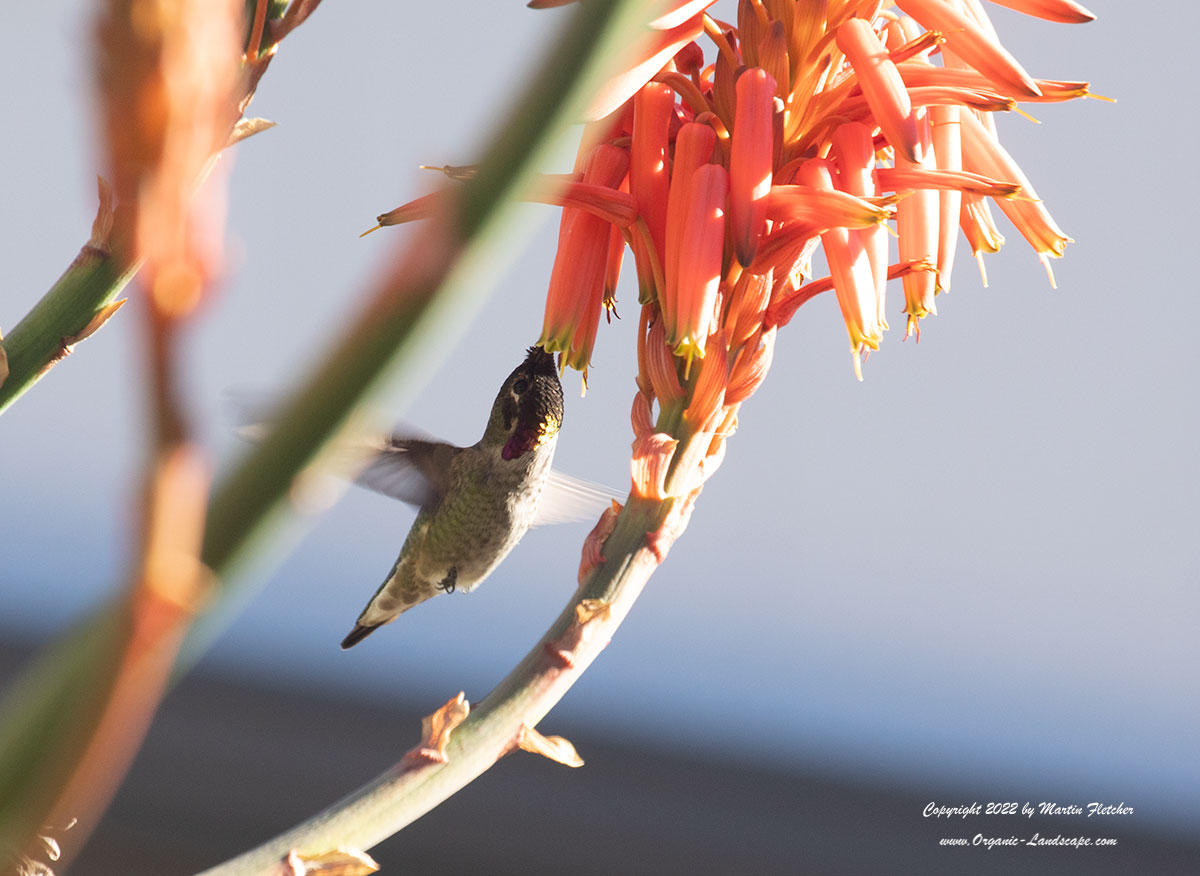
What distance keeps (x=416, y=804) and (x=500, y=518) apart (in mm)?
560

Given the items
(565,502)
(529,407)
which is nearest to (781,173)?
(529,407)

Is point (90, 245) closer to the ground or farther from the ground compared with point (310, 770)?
closer to the ground

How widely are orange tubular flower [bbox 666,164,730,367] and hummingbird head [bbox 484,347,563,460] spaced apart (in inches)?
12.5

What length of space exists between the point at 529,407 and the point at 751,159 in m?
0.42

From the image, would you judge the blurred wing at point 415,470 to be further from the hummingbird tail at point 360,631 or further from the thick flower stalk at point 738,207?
the thick flower stalk at point 738,207

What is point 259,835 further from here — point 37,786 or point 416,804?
point 37,786

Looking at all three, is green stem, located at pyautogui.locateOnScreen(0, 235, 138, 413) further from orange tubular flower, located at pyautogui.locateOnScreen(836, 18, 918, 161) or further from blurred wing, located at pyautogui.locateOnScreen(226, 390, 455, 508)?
blurred wing, located at pyautogui.locateOnScreen(226, 390, 455, 508)

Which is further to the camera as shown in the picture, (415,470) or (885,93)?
(415,470)

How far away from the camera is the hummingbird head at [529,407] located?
792 mm

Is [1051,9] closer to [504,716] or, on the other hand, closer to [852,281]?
[852,281]

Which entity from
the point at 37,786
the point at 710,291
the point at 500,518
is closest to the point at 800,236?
the point at 710,291

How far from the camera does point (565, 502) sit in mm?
1078

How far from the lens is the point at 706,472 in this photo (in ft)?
1.63

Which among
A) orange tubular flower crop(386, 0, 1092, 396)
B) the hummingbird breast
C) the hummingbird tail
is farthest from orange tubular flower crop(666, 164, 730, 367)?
the hummingbird tail
